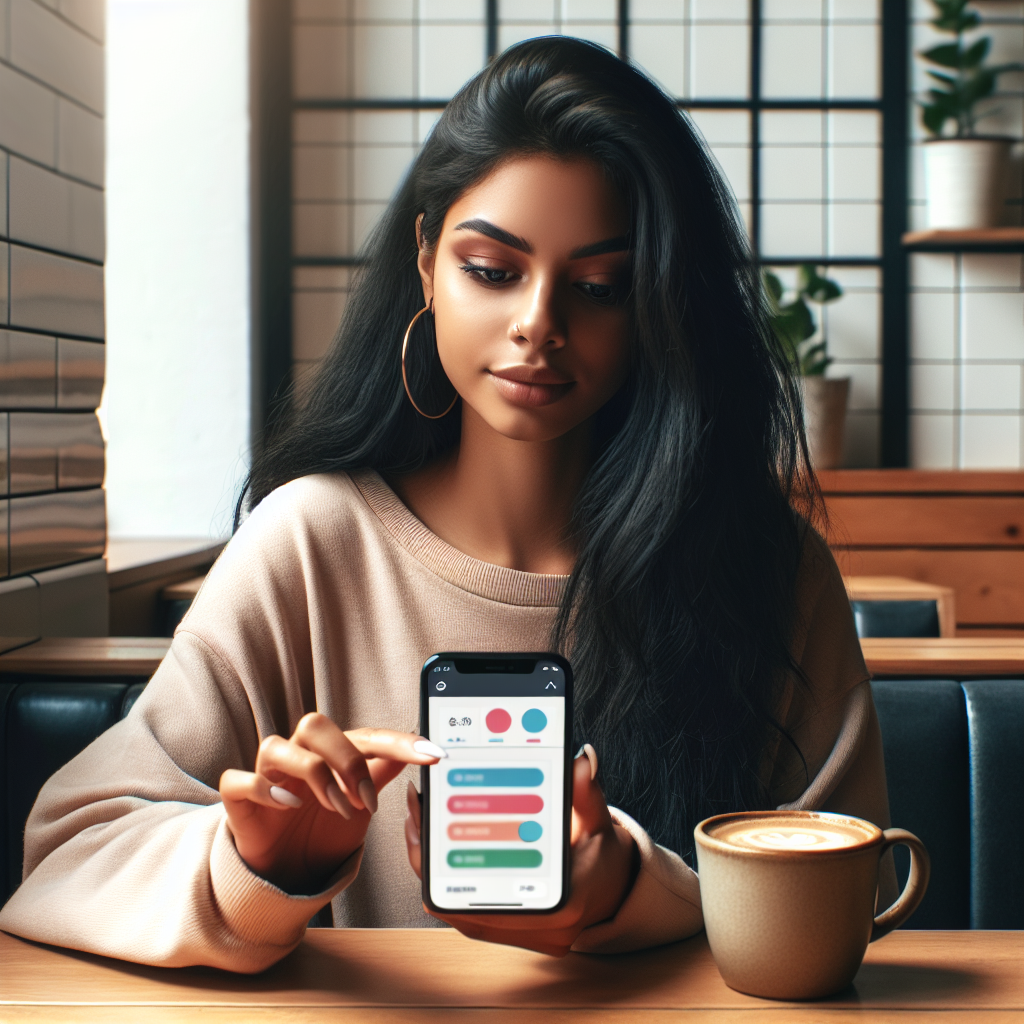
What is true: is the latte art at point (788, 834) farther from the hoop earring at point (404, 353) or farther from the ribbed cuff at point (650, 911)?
the hoop earring at point (404, 353)

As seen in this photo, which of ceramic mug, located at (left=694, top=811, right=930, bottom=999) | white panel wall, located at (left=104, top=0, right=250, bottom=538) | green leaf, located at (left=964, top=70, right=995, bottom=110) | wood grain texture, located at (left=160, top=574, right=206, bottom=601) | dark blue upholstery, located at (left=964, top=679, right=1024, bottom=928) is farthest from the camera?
green leaf, located at (left=964, top=70, right=995, bottom=110)

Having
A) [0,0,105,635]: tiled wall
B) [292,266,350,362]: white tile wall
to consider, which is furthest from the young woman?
[292,266,350,362]: white tile wall

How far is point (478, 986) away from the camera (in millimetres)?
612

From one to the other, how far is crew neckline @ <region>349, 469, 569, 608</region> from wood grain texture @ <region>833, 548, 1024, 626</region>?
9.35ft

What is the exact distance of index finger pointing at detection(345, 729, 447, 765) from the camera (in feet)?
1.87

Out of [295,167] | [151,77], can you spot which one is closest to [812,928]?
[151,77]

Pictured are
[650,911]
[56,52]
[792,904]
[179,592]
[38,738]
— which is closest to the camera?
[792,904]

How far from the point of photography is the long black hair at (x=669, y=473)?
913 mm

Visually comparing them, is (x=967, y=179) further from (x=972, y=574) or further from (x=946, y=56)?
(x=972, y=574)

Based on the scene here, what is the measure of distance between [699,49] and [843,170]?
2.23ft

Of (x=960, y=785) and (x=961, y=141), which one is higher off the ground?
(x=961, y=141)

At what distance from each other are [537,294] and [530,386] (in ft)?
0.24

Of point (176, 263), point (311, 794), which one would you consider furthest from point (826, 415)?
point (311, 794)

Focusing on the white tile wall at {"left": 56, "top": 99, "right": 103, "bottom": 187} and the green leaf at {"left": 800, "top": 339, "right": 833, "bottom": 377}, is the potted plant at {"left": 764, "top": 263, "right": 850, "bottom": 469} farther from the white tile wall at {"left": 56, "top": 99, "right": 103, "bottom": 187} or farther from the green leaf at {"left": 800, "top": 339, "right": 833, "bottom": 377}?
the white tile wall at {"left": 56, "top": 99, "right": 103, "bottom": 187}
